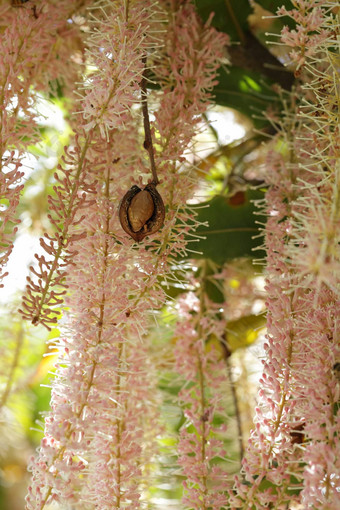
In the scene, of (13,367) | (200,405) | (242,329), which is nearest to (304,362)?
(200,405)

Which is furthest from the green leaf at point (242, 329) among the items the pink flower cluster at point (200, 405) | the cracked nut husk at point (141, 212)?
the cracked nut husk at point (141, 212)

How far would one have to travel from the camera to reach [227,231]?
0.67 m

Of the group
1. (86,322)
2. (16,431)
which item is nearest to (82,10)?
(86,322)

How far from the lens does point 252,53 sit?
732 mm

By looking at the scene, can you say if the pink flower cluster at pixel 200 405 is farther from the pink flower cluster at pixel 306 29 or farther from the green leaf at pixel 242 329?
the pink flower cluster at pixel 306 29

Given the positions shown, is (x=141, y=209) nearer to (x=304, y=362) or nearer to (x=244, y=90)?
(x=304, y=362)

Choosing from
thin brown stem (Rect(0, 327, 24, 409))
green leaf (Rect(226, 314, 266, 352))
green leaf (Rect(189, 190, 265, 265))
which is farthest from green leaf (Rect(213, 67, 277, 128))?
thin brown stem (Rect(0, 327, 24, 409))

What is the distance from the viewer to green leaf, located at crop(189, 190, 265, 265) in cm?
67

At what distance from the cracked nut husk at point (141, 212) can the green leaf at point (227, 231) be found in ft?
0.60

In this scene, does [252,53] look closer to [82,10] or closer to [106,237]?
[82,10]

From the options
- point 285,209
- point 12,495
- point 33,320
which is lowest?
point 12,495

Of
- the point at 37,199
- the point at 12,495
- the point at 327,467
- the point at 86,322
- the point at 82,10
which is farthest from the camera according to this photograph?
the point at 12,495

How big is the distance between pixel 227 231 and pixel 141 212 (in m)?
0.22

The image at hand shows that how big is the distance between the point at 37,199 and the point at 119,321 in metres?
0.52
